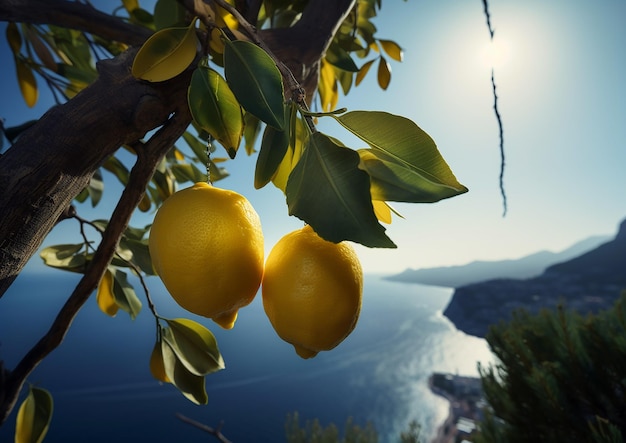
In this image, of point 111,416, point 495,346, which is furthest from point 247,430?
point 495,346

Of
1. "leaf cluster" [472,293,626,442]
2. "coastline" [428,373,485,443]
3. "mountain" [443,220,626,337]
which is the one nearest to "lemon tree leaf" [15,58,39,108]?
"leaf cluster" [472,293,626,442]

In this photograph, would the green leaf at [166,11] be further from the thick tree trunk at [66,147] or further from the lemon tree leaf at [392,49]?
the lemon tree leaf at [392,49]

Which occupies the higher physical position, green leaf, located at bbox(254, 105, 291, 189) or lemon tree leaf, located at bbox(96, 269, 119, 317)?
green leaf, located at bbox(254, 105, 291, 189)

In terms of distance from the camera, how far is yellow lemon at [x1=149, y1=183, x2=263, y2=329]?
0.80 feet

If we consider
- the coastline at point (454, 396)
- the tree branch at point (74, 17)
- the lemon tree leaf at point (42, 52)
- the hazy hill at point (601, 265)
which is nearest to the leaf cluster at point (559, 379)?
the tree branch at point (74, 17)

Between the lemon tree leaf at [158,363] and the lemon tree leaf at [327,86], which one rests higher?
the lemon tree leaf at [327,86]

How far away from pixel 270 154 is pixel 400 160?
0.27ft

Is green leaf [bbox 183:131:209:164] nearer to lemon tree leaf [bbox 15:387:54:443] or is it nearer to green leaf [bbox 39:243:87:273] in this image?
green leaf [bbox 39:243:87:273]

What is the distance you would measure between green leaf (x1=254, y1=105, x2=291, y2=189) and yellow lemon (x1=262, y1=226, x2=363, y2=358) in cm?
6

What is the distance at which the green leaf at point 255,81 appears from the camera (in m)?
0.20

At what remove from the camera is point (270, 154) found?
0.23 meters

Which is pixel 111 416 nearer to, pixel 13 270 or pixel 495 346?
pixel 495 346

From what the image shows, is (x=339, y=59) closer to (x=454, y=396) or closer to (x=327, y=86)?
(x=327, y=86)

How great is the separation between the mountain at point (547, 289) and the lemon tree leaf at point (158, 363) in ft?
30.3
